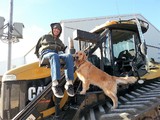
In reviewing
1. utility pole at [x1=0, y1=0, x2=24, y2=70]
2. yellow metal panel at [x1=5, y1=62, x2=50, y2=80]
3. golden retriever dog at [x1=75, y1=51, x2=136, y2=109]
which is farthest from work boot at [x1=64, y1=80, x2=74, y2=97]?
utility pole at [x1=0, y1=0, x2=24, y2=70]

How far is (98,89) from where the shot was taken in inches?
181

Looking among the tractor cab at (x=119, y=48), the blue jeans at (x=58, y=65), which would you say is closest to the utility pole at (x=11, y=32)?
the tractor cab at (x=119, y=48)

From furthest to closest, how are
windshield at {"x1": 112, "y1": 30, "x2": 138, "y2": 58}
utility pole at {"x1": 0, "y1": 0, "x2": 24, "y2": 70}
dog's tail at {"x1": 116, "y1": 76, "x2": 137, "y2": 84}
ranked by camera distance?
utility pole at {"x1": 0, "y1": 0, "x2": 24, "y2": 70} → windshield at {"x1": 112, "y1": 30, "x2": 138, "y2": 58} → dog's tail at {"x1": 116, "y1": 76, "x2": 137, "y2": 84}

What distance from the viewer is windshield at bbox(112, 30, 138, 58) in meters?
5.16

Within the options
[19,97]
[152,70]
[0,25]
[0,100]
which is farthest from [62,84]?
[0,25]

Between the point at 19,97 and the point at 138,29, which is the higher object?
the point at 138,29

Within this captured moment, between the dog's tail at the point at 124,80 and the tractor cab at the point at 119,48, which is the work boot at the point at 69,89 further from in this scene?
the tractor cab at the point at 119,48

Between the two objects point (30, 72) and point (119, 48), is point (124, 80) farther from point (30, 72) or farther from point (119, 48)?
point (30, 72)

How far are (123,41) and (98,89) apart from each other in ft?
4.48

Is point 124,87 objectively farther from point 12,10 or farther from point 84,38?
point 12,10

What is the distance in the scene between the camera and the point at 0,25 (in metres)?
9.98

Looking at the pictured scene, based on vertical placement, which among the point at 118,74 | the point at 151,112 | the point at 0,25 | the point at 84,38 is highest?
the point at 0,25

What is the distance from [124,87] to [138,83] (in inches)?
12.2

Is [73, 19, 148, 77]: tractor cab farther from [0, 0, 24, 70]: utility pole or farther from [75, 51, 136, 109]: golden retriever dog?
[0, 0, 24, 70]: utility pole
